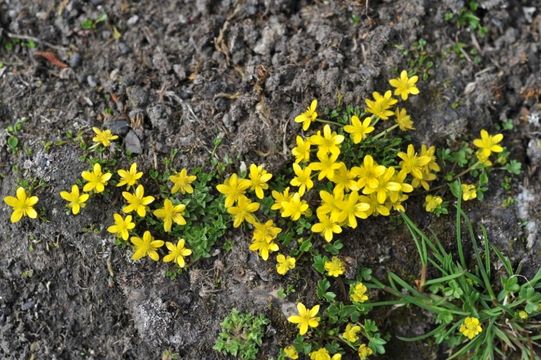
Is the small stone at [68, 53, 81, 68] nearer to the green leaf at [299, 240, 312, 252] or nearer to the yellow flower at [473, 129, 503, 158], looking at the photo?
A: the green leaf at [299, 240, 312, 252]

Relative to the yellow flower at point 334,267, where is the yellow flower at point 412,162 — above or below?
above

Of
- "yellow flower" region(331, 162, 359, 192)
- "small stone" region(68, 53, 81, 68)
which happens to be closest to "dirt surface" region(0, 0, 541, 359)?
"small stone" region(68, 53, 81, 68)

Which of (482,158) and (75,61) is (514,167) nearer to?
(482,158)

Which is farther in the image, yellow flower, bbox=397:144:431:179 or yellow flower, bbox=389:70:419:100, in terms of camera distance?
yellow flower, bbox=389:70:419:100

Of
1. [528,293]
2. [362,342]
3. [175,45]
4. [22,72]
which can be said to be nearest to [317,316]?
[362,342]

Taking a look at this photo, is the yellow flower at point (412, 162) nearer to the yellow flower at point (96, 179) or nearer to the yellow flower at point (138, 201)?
the yellow flower at point (138, 201)

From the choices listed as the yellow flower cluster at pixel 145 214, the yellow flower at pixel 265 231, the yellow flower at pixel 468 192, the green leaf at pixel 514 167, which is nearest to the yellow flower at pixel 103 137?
the yellow flower cluster at pixel 145 214
